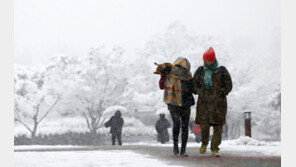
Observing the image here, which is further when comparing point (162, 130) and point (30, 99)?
point (30, 99)

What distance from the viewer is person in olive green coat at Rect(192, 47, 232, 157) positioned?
6.89 meters

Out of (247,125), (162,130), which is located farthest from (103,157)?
(162,130)

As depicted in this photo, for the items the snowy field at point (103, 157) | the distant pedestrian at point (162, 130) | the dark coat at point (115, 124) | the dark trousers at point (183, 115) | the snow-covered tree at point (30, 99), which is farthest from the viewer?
the snow-covered tree at point (30, 99)

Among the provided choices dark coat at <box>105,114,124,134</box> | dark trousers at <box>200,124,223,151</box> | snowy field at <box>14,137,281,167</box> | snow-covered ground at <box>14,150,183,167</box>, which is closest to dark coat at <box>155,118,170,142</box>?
dark coat at <box>105,114,124,134</box>

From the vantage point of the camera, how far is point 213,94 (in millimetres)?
6938

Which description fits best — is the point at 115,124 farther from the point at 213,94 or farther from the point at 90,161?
the point at 90,161

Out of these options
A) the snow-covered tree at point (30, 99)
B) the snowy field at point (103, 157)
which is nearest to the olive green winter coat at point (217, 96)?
the snowy field at point (103, 157)

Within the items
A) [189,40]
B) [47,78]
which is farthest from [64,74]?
[189,40]

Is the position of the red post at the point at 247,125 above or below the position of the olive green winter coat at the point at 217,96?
below

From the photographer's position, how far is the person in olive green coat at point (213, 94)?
6.89 meters

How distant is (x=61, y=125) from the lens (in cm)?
3534

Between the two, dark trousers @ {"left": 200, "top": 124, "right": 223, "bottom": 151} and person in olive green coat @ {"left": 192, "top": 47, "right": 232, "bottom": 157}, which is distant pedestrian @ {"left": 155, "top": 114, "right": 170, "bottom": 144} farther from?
person in olive green coat @ {"left": 192, "top": 47, "right": 232, "bottom": 157}

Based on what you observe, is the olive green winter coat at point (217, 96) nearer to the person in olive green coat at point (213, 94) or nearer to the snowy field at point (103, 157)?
the person in olive green coat at point (213, 94)

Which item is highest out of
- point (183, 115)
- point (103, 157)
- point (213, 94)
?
point (213, 94)
